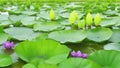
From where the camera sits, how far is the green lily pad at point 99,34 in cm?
182

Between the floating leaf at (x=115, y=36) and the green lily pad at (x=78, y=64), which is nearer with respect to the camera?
the green lily pad at (x=78, y=64)

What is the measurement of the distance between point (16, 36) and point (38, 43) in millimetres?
506

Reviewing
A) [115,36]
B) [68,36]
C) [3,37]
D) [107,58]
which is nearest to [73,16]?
[68,36]

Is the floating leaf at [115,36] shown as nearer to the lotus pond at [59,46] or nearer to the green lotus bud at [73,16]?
the lotus pond at [59,46]

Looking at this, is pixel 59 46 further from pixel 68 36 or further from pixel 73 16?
pixel 73 16

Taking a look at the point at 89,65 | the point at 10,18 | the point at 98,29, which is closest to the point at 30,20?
the point at 10,18

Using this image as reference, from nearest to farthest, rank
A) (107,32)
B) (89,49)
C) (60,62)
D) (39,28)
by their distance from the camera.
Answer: (60,62), (89,49), (107,32), (39,28)

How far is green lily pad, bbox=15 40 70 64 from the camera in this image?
56.6 inches

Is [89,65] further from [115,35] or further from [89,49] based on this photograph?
[115,35]

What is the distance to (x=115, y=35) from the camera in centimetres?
190

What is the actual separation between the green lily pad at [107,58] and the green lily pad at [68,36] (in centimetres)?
42

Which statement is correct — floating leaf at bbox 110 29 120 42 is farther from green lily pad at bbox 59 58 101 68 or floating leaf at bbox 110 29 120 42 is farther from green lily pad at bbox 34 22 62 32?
green lily pad at bbox 59 58 101 68

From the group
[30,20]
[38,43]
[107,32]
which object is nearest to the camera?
[38,43]

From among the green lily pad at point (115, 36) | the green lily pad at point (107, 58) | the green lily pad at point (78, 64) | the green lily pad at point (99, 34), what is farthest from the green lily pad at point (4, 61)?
the green lily pad at point (115, 36)
